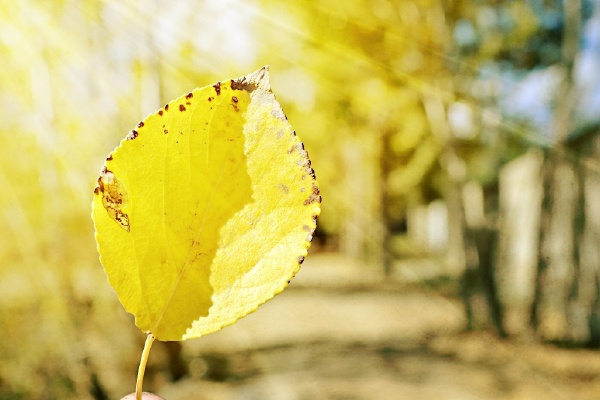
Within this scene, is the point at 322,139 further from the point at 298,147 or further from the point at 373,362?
the point at 298,147

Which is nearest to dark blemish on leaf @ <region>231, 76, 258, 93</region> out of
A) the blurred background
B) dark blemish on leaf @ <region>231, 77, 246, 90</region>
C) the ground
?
dark blemish on leaf @ <region>231, 77, 246, 90</region>

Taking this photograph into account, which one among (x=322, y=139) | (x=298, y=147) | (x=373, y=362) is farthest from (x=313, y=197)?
(x=322, y=139)

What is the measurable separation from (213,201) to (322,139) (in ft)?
27.2

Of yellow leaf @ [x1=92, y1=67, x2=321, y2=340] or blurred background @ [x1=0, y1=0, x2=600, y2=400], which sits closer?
yellow leaf @ [x1=92, y1=67, x2=321, y2=340]

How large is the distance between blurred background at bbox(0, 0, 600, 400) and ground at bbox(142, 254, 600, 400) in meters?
0.03

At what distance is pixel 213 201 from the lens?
0.82ft

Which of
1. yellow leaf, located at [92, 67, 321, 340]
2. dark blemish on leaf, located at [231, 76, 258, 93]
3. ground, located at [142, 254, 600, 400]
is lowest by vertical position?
yellow leaf, located at [92, 67, 321, 340]

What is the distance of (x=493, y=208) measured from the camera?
18.4ft

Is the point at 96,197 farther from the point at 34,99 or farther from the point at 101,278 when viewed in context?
the point at 101,278

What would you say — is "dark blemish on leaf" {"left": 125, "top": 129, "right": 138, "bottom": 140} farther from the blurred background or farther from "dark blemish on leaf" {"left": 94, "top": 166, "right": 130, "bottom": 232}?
the blurred background

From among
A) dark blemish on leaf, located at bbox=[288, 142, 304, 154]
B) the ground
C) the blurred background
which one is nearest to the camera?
dark blemish on leaf, located at bbox=[288, 142, 304, 154]

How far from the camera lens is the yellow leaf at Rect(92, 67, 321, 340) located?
242 mm

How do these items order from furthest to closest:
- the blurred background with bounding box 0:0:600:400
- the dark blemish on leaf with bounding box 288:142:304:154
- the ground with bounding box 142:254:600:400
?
the ground with bounding box 142:254:600:400
the blurred background with bounding box 0:0:600:400
the dark blemish on leaf with bounding box 288:142:304:154

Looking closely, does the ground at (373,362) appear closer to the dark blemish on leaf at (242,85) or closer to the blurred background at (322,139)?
the blurred background at (322,139)
